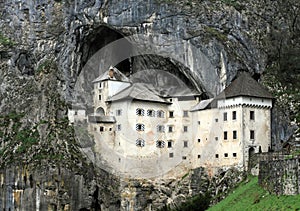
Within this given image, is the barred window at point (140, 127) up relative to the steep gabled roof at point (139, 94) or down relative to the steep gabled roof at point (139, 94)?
down

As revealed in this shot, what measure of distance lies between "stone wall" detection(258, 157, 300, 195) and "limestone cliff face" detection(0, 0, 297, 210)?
33.8 metres

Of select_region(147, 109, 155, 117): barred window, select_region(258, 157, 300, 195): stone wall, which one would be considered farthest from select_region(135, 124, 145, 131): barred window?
select_region(258, 157, 300, 195): stone wall

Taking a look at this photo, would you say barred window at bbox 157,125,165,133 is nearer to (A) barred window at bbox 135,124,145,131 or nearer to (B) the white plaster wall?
(A) barred window at bbox 135,124,145,131

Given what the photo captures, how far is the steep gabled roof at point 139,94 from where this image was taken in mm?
85875

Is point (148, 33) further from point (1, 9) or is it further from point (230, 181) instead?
point (1, 9)

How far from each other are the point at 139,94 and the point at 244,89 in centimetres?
1592

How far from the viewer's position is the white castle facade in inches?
3105

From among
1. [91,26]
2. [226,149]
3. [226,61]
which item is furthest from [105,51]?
[226,149]

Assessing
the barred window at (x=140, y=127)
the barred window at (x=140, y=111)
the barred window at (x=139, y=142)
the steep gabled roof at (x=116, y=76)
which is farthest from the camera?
the steep gabled roof at (x=116, y=76)

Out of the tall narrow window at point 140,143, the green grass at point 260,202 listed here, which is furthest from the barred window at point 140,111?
Result: the green grass at point 260,202

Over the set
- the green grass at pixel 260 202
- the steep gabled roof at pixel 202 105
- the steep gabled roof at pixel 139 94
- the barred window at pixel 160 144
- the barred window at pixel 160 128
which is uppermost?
the steep gabled roof at pixel 139 94

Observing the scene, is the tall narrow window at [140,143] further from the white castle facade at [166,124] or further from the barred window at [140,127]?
the barred window at [140,127]

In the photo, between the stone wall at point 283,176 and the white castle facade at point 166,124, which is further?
the white castle facade at point 166,124

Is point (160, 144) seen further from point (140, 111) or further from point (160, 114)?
point (140, 111)
